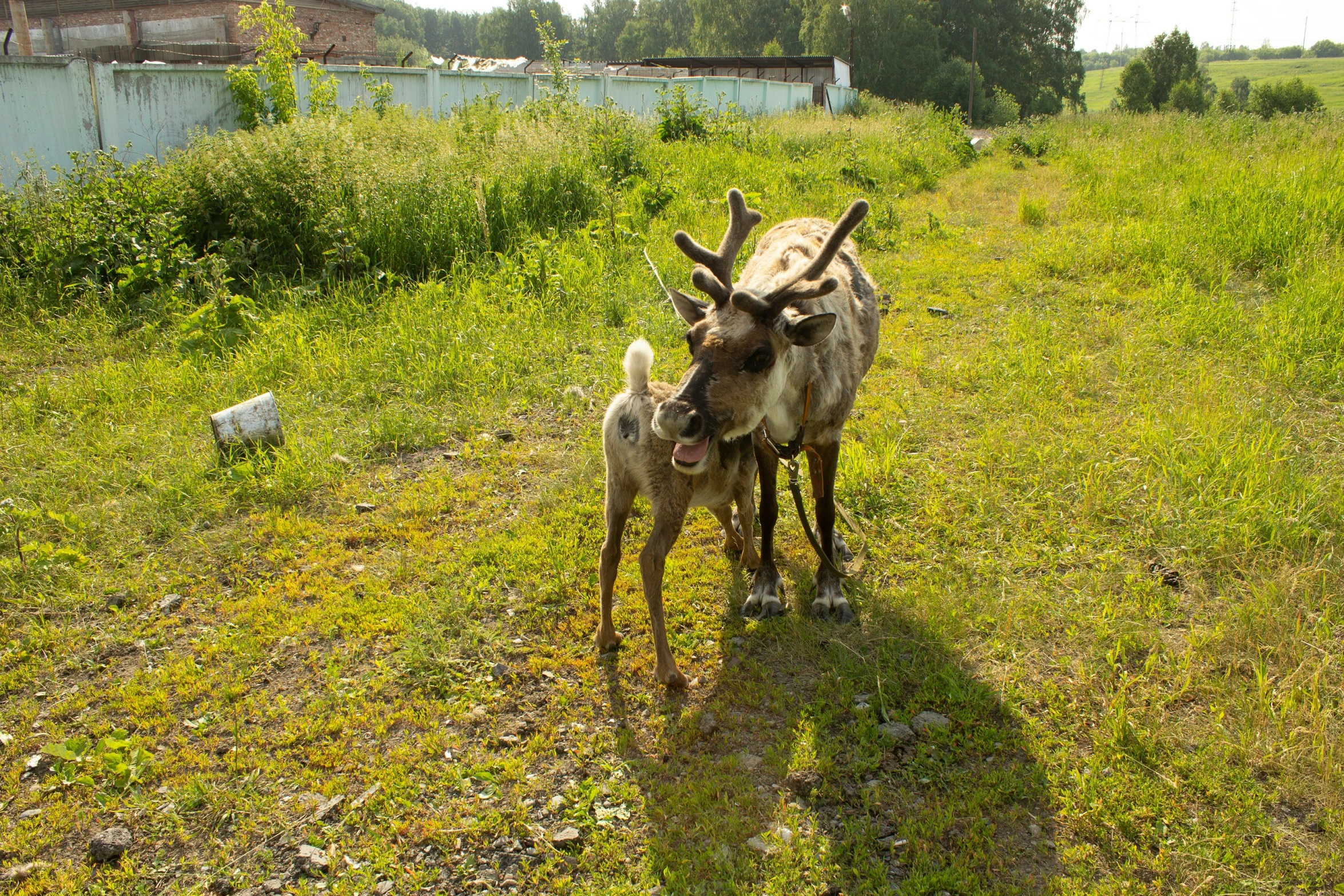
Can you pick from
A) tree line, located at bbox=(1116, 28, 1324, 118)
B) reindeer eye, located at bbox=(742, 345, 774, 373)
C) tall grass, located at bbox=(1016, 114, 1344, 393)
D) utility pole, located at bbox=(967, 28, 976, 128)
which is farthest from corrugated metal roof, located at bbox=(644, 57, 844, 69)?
reindeer eye, located at bbox=(742, 345, 774, 373)

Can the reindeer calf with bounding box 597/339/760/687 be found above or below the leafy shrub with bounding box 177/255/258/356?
below

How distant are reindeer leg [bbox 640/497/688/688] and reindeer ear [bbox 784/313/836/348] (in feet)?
2.88

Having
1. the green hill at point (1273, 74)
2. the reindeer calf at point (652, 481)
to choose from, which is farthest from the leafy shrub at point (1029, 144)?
the green hill at point (1273, 74)

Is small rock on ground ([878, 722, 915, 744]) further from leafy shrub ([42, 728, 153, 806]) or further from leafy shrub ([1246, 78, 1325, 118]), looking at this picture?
leafy shrub ([1246, 78, 1325, 118])

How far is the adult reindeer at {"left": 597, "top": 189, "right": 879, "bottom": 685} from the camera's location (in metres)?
3.36

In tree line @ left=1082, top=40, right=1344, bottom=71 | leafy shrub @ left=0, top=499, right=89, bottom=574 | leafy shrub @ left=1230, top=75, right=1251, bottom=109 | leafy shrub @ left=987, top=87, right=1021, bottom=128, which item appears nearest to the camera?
leafy shrub @ left=0, top=499, right=89, bottom=574

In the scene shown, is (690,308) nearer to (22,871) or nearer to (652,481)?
(652,481)

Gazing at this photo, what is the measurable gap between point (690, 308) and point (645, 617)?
1633 millimetres

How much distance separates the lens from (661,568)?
3.58 metres

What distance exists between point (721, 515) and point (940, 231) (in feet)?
26.7

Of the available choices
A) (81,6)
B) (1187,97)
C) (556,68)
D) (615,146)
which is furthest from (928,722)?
(1187,97)

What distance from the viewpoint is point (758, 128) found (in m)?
16.6

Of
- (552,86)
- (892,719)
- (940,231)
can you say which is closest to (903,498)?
(892,719)

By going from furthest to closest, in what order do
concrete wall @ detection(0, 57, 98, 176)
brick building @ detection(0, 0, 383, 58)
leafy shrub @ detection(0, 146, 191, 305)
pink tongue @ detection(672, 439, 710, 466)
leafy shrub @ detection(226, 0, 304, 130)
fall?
1. brick building @ detection(0, 0, 383, 58)
2. leafy shrub @ detection(226, 0, 304, 130)
3. concrete wall @ detection(0, 57, 98, 176)
4. leafy shrub @ detection(0, 146, 191, 305)
5. pink tongue @ detection(672, 439, 710, 466)
